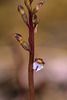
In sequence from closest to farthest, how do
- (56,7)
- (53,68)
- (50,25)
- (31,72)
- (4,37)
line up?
(31,72) < (53,68) < (4,37) < (50,25) < (56,7)

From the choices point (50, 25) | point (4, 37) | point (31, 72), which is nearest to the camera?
point (31, 72)

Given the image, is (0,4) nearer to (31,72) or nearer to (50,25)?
(50,25)

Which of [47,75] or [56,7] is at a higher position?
[56,7]

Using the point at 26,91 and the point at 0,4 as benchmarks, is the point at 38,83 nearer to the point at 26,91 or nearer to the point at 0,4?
the point at 26,91

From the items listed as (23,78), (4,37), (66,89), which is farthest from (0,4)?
(66,89)

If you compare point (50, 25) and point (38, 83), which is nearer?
point (38, 83)

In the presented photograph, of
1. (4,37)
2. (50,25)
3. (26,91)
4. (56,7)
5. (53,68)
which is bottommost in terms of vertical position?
(26,91)
